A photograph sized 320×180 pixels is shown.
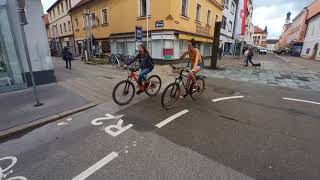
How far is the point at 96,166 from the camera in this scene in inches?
111

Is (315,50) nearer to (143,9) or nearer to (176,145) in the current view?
(143,9)

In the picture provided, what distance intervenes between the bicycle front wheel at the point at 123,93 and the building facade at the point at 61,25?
28228 mm

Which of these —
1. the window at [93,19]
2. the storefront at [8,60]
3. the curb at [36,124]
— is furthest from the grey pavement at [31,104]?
the window at [93,19]

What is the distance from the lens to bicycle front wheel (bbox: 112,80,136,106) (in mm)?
5461

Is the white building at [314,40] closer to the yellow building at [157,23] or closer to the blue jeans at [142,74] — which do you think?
the yellow building at [157,23]

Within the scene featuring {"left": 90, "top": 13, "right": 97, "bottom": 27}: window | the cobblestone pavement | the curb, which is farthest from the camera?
{"left": 90, "top": 13, "right": 97, "bottom": 27}: window

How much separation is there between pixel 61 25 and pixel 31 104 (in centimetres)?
3374

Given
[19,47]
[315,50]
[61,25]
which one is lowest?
[315,50]

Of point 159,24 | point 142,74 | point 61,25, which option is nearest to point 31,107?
point 142,74

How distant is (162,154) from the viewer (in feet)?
10.3

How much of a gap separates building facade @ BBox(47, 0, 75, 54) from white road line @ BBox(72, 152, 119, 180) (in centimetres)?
3086

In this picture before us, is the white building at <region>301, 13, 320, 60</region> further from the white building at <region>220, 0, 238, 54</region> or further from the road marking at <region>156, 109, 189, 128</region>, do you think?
the road marking at <region>156, 109, 189, 128</region>

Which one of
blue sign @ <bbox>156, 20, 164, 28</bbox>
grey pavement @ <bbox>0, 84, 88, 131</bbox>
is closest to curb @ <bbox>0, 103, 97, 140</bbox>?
grey pavement @ <bbox>0, 84, 88, 131</bbox>

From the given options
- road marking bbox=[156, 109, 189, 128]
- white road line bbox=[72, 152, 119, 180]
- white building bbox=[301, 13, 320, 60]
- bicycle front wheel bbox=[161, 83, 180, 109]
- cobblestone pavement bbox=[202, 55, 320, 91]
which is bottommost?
white road line bbox=[72, 152, 119, 180]
